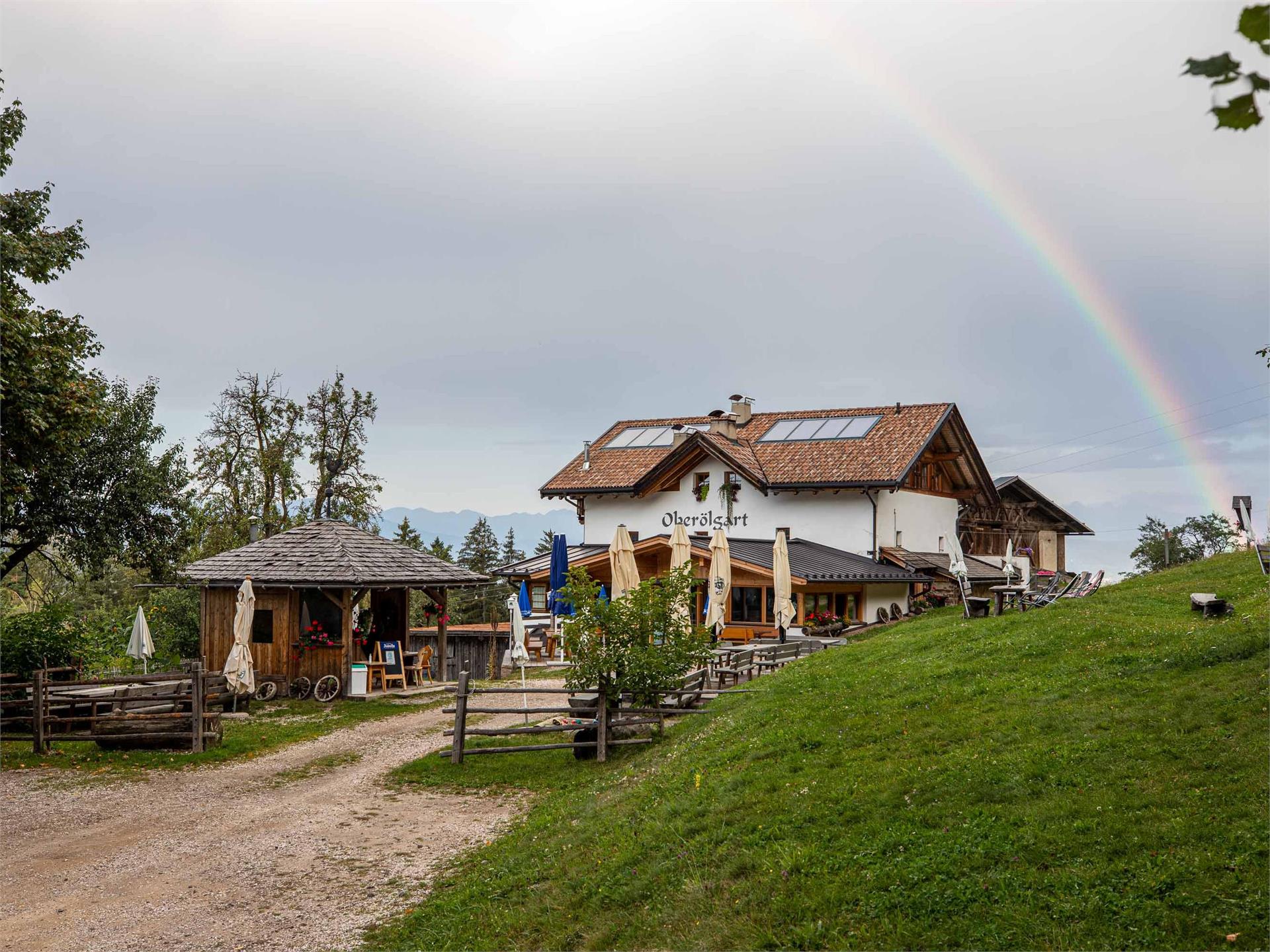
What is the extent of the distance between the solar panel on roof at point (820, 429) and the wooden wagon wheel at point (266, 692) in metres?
21.8

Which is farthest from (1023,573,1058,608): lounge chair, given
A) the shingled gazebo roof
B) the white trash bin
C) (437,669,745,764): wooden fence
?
the white trash bin

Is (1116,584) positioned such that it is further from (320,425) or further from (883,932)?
(320,425)

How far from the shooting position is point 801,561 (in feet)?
103

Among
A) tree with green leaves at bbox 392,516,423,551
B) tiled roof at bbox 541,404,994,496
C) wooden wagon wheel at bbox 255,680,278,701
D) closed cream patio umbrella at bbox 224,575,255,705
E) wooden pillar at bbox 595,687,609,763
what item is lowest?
wooden wagon wheel at bbox 255,680,278,701

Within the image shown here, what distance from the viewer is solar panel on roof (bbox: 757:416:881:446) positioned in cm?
3669

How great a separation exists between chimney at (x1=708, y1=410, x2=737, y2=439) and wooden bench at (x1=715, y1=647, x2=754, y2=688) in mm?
20025

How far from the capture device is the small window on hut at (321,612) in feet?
80.8

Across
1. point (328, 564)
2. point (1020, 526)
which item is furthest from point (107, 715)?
point (1020, 526)

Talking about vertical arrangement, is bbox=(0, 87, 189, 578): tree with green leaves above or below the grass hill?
above

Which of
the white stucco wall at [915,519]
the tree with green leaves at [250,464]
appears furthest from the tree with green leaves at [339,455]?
the white stucco wall at [915,519]

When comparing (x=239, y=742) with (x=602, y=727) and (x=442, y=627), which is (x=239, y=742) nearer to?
(x=602, y=727)

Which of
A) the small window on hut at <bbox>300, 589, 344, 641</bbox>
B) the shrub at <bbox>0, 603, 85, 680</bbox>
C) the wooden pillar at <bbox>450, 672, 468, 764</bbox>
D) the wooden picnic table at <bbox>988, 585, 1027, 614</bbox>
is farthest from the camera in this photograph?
the small window on hut at <bbox>300, 589, 344, 641</bbox>

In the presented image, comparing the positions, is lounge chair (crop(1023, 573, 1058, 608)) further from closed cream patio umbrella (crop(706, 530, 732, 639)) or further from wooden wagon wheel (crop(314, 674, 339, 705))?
wooden wagon wheel (crop(314, 674, 339, 705))

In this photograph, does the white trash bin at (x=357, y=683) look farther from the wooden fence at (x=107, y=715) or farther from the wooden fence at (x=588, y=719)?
the wooden fence at (x=588, y=719)
